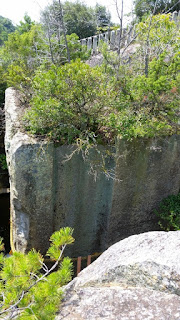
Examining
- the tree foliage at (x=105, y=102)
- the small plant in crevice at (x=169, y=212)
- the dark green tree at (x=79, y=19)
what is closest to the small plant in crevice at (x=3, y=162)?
the tree foliage at (x=105, y=102)

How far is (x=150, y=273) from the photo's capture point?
2.56 meters

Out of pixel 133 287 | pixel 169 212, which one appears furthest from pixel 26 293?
pixel 169 212

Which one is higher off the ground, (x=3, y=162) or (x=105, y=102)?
(x=105, y=102)

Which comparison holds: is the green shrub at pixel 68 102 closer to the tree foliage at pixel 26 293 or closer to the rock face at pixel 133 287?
the rock face at pixel 133 287

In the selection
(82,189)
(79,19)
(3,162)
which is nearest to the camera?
(82,189)

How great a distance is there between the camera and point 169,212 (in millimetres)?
5926

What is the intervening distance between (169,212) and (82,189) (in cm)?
211

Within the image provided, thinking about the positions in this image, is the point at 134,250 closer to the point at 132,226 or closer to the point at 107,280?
the point at 107,280

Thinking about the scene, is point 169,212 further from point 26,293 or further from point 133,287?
point 26,293

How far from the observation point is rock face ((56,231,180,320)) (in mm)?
2299

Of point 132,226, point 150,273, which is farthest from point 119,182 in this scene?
point 150,273

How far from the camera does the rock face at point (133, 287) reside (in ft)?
7.54

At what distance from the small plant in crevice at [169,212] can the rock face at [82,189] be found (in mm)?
169

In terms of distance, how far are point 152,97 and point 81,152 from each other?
1.95 meters
